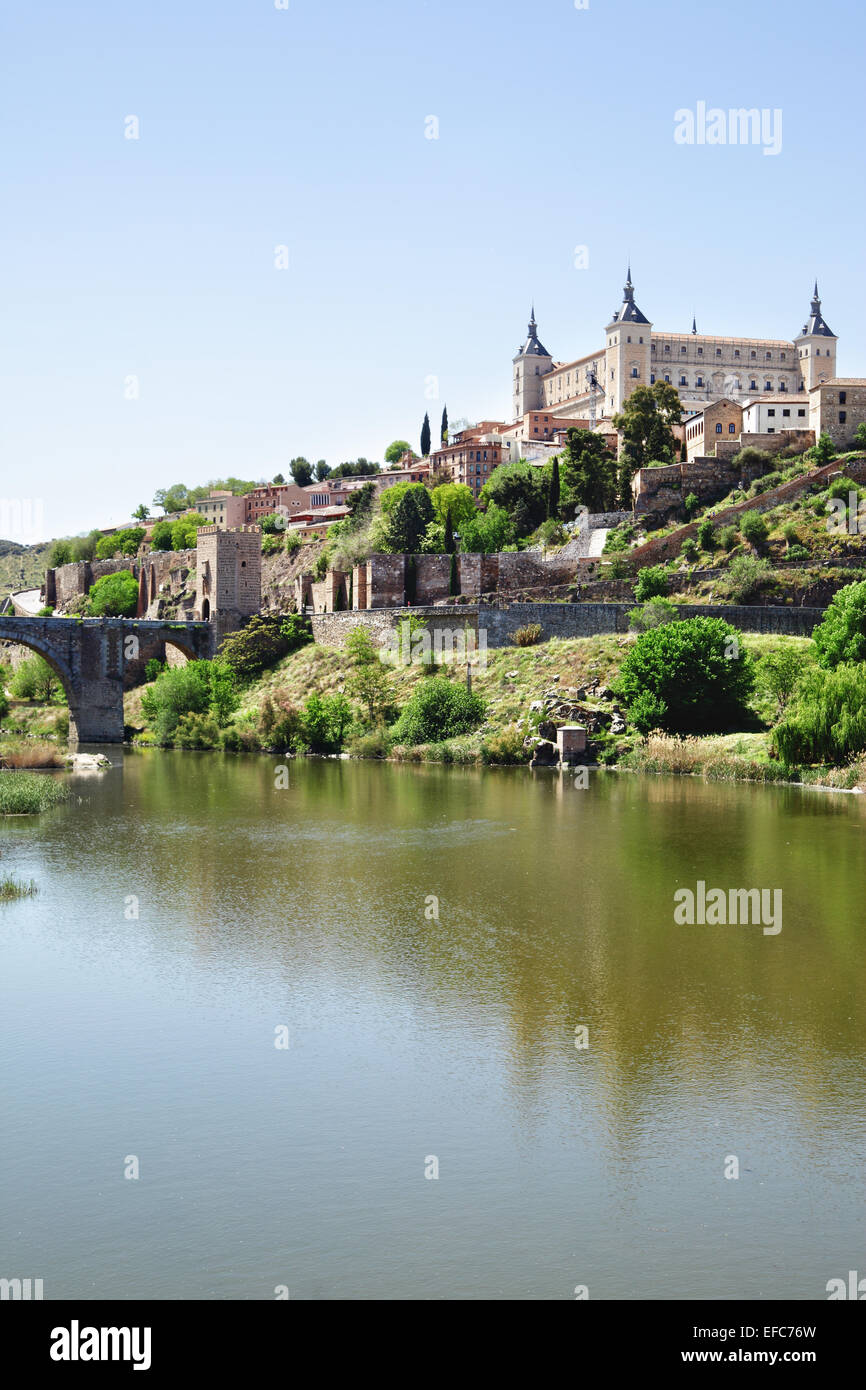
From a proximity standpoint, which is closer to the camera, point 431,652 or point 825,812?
point 825,812

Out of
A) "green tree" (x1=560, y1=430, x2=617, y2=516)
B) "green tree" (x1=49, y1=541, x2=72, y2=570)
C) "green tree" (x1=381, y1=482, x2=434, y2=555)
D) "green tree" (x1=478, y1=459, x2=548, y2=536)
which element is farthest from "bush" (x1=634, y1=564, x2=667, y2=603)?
"green tree" (x1=49, y1=541, x2=72, y2=570)

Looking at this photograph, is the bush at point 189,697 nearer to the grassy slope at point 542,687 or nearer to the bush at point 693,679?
the grassy slope at point 542,687

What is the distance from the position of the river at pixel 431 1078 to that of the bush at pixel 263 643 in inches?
1450

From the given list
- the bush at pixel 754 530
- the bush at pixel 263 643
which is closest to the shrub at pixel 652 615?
the bush at pixel 754 530

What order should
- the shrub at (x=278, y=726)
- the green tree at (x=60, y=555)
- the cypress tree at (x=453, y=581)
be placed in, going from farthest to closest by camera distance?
the green tree at (x=60, y=555) → the cypress tree at (x=453, y=581) → the shrub at (x=278, y=726)

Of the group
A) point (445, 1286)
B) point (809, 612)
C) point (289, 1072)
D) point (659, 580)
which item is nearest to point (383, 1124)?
point (289, 1072)

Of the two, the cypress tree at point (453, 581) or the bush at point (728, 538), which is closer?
the bush at point (728, 538)

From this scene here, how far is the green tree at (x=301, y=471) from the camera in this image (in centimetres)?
12606

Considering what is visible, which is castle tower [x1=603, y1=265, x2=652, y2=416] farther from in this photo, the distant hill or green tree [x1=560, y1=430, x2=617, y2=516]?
the distant hill

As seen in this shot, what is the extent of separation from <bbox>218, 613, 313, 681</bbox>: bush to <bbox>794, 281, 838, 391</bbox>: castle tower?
5287 cm

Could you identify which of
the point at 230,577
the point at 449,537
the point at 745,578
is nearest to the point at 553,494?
the point at 449,537
